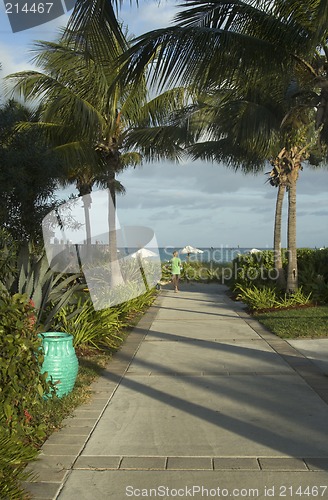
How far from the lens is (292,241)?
52.2 ft

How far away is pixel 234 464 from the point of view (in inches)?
169

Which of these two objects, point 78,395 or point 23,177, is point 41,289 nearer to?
point 78,395

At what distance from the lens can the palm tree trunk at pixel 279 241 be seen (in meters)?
17.1

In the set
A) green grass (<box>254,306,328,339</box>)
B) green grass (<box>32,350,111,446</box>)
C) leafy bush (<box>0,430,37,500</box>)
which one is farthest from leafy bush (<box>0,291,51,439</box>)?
green grass (<box>254,306,328,339</box>)

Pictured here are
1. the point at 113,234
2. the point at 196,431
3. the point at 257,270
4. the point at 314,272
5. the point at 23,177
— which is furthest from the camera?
the point at 257,270

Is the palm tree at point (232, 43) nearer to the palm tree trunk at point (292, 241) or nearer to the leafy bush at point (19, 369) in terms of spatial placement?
the leafy bush at point (19, 369)

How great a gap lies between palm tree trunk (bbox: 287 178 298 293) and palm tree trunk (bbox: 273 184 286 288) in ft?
3.90

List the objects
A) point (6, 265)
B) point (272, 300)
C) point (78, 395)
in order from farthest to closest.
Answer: point (272, 300) → point (6, 265) → point (78, 395)

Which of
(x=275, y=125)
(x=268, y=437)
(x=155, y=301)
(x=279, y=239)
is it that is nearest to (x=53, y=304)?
(x=268, y=437)

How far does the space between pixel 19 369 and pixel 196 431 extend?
6.21 feet

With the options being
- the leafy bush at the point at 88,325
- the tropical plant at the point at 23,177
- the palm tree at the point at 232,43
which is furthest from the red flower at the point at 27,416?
the tropical plant at the point at 23,177

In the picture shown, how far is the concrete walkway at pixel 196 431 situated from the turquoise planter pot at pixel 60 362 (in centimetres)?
33

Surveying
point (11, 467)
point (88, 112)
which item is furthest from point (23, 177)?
point (11, 467)

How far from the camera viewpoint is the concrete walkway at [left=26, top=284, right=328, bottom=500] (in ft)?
12.9
